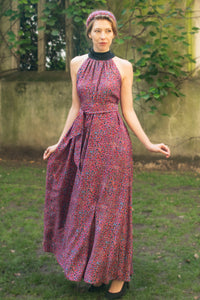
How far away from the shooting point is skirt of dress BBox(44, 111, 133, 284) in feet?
9.04

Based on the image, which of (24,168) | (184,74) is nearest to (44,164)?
(24,168)


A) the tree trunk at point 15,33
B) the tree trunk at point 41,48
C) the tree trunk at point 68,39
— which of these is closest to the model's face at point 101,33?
the tree trunk at point 68,39

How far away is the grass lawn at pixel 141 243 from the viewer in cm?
306

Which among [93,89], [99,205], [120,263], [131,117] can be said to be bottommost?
[120,263]

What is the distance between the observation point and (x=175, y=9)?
266 inches

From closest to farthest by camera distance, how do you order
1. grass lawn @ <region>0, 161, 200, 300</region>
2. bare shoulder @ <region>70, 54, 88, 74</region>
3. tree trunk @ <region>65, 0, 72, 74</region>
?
bare shoulder @ <region>70, 54, 88, 74</region> → grass lawn @ <region>0, 161, 200, 300</region> → tree trunk @ <region>65, 0, 72, 74</region>

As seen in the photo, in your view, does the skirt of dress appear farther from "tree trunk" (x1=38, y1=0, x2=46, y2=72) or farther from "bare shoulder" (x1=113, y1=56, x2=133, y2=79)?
"tree trunk" (x1=38, y1=0, x2=46, y2=72)

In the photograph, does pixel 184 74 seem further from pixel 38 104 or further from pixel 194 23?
pixel 38 104

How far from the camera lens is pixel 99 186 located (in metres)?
2.80

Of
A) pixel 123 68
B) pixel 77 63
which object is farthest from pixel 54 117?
pixel 123 68

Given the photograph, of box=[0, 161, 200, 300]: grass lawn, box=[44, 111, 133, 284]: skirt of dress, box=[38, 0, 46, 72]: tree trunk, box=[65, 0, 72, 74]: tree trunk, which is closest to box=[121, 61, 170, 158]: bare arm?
box=[44, 111, 133, 284]: skirt of dress

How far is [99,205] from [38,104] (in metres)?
5.15

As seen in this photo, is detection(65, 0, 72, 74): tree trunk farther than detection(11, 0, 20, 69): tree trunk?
No

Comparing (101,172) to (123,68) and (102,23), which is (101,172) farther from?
(102,23)
